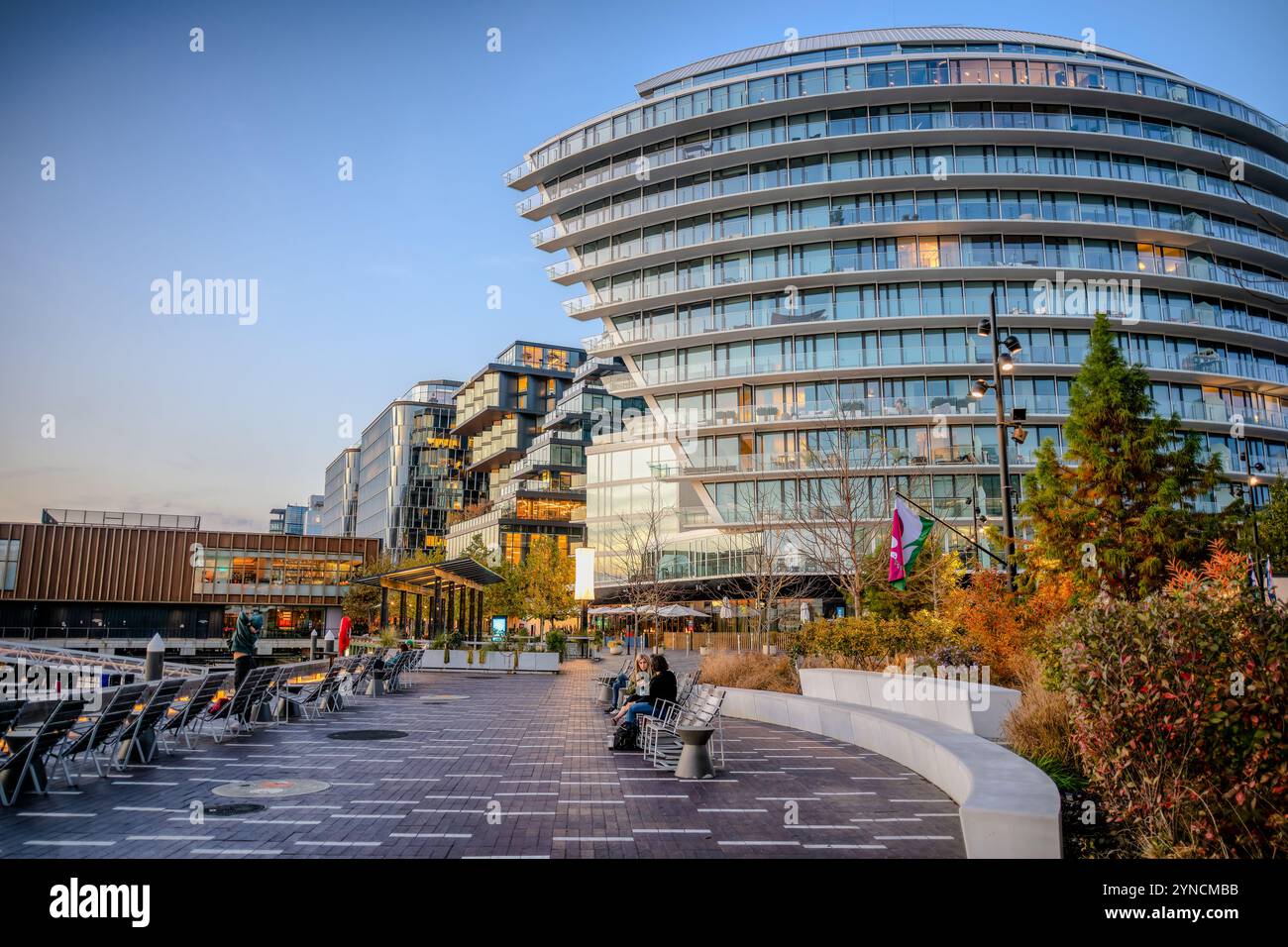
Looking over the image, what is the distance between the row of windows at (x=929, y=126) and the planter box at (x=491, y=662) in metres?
32.9

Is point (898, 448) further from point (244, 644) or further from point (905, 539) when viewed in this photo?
point (244, 644)

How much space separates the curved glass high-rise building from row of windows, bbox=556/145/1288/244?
155 mm

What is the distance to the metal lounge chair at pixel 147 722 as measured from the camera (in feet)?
36.0

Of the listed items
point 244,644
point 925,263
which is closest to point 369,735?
point 244,644

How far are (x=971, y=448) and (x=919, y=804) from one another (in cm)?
4078

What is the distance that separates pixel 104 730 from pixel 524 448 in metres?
87.7

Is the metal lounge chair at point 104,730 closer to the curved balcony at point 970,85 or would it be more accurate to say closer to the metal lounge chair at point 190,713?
the metal lounge chair at point 190,713

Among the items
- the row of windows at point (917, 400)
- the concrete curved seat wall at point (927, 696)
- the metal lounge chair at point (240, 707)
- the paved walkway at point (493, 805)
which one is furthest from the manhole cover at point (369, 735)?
the row of windows at point (917, 400)

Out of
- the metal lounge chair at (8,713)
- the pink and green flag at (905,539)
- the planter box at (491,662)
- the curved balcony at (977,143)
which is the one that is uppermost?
the curved balcony at (977,143)

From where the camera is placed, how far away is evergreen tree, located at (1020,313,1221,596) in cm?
2558

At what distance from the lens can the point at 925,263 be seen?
49.2 m

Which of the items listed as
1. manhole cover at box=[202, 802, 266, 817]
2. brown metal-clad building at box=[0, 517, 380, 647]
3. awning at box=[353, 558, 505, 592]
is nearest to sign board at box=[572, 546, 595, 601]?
awning at box=[353, 558, 505, 592]
